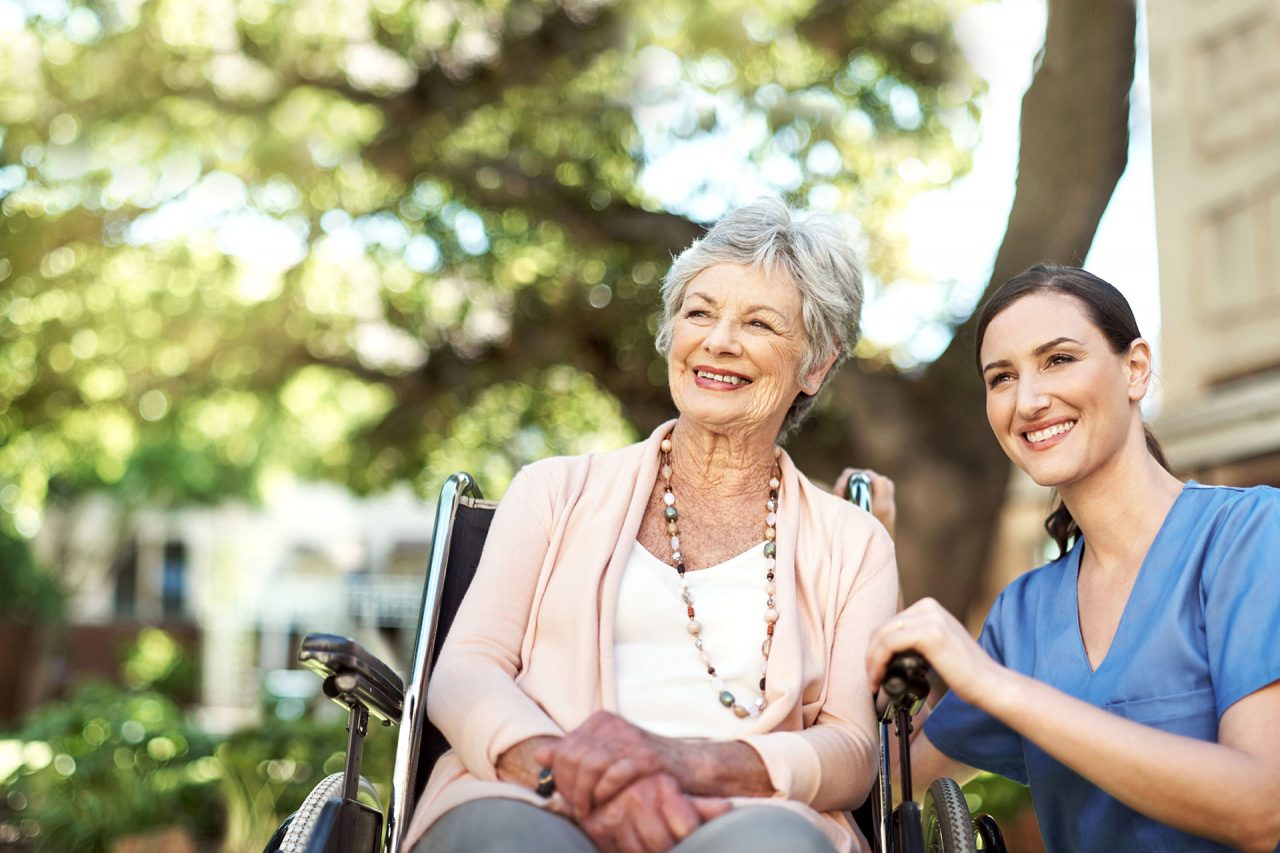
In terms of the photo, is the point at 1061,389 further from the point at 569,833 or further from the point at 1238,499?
the point at 569,833

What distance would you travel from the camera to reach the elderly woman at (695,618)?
1791 millimetres

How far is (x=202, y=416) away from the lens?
10.2 metres

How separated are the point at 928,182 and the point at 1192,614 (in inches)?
249

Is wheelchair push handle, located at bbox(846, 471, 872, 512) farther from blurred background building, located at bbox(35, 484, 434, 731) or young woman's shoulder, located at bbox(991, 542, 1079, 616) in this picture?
blurred background building, located at bbox(35, 484, 434, 731)

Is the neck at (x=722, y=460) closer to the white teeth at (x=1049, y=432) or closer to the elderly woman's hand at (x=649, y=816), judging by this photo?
the white teeth at (x=1049, y=432)

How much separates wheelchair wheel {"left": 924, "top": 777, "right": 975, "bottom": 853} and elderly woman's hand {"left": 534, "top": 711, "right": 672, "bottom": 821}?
1.48 ft

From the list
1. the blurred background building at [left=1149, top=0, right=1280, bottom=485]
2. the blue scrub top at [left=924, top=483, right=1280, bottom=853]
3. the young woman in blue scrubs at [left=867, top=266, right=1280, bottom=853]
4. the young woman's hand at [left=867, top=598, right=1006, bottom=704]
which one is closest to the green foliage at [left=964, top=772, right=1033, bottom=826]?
the blurred background building at [left=1149, top=0, right=1280, bottom=485]

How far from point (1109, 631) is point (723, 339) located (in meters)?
0.79

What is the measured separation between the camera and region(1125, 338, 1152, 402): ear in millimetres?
2160

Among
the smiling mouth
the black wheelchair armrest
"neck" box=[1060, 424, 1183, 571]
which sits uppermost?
the smiling mouth

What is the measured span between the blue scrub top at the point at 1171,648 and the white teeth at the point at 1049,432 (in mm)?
211

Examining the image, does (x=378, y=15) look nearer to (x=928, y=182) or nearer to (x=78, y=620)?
(x=928, y=182)

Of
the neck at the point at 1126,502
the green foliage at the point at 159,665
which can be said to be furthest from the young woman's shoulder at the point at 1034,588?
the green foliage at the point at 159,665

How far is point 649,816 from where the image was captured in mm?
1748
